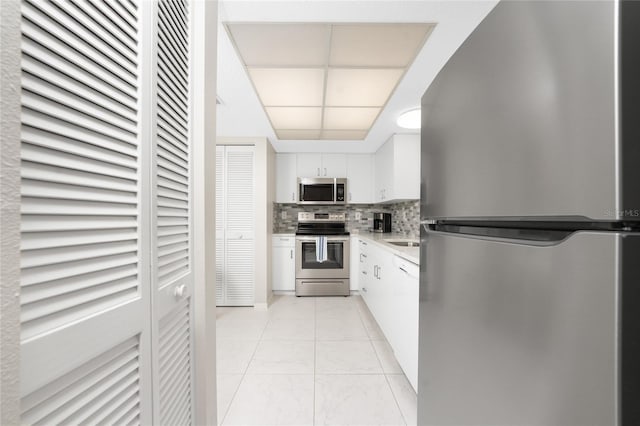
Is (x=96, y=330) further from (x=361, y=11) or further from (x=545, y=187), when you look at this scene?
(x=361, y=11)

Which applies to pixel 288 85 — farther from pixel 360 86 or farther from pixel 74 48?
pixel 74 48

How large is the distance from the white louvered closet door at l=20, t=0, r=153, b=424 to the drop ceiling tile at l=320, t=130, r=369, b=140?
2.46m

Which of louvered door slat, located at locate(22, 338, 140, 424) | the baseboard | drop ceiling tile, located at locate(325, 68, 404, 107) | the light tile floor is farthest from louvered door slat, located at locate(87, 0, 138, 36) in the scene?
the baseboard

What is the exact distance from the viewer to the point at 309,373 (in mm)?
1831

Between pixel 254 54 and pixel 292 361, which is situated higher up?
pixel 254 54

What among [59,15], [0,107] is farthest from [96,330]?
[59,15]

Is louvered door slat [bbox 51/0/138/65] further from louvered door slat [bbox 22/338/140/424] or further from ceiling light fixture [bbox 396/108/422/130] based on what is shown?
ceiling light fixture [bbox 396/108/422/130]

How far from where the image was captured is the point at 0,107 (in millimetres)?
304

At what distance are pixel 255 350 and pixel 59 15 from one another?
2.32 m

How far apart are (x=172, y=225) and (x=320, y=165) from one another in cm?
322

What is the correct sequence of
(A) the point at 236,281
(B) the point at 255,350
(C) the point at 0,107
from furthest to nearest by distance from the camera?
(A) the point at 236,281
(B) the point at 255,350
(C) the point at 0,107

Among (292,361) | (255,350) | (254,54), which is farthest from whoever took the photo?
(255,350)

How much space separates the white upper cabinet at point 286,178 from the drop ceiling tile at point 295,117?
1.06 m

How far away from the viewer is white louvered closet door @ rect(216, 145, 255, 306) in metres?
3.25
